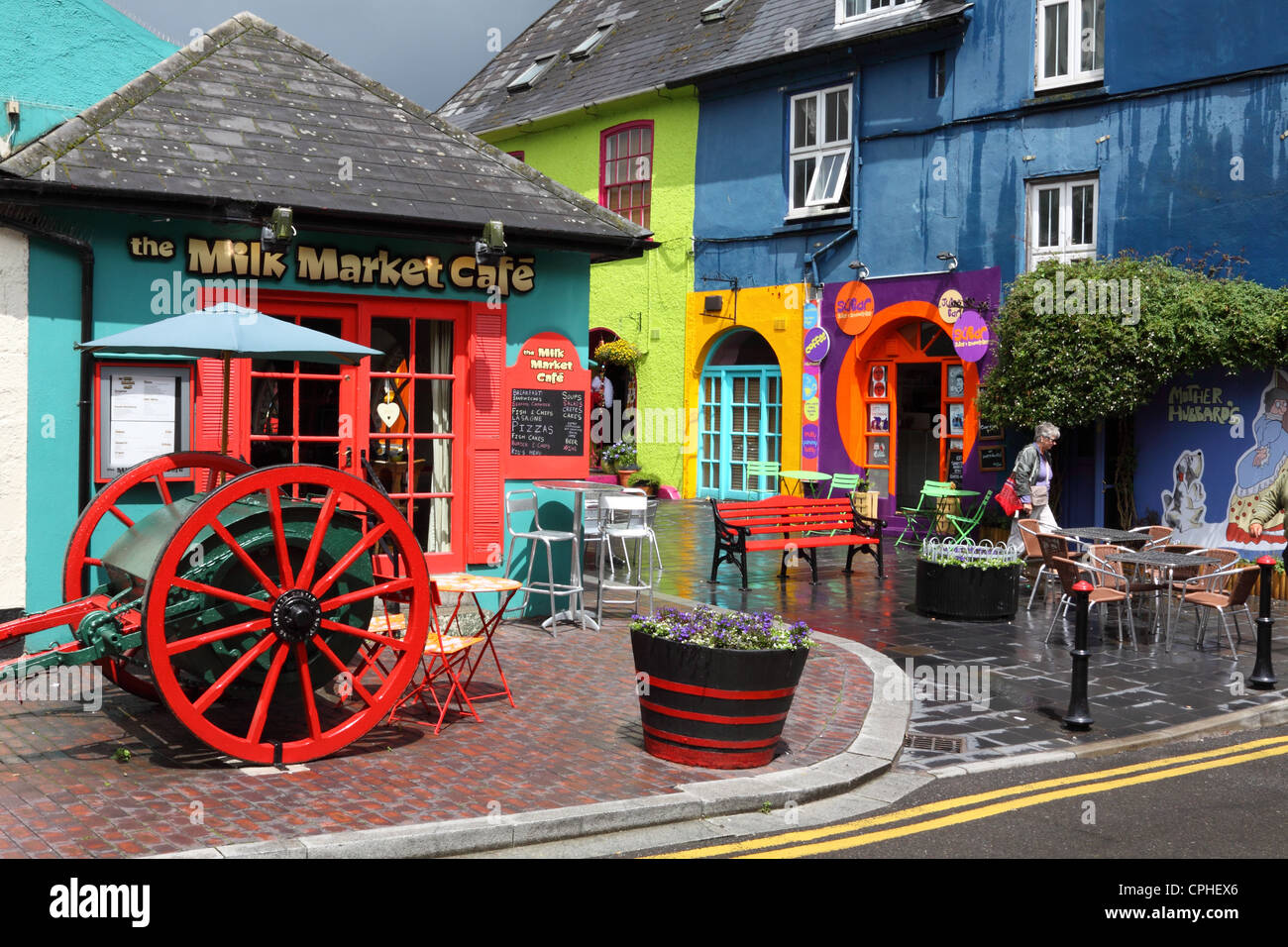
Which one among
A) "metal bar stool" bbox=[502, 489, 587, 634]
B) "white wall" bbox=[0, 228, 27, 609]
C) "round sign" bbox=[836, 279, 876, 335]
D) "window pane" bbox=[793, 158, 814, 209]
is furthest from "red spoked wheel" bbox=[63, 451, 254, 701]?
"window pane" bbox=[793, 158, 814, 209]

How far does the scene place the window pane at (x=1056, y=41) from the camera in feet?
53.4

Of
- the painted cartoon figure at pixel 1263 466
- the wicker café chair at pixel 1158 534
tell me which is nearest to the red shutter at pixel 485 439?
the wicker café chair at pixel 1158 534

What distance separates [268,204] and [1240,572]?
8.36 meters

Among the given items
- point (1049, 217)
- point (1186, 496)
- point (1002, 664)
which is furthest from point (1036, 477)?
point (1049, 217)

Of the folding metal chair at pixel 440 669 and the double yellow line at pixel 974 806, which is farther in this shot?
the folding metal chair at pixel 440 669

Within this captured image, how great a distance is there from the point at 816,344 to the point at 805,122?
3646 mm

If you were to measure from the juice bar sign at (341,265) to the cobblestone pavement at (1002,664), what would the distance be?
382 cm

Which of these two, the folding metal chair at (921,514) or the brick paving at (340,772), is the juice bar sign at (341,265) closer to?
the brick paving at (340,772)

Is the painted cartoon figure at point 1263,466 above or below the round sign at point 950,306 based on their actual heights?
below

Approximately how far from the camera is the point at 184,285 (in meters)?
9.16
